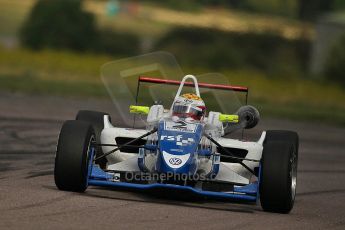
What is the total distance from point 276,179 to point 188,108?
1.58 meters

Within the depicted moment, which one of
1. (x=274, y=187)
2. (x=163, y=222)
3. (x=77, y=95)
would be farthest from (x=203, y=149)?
(x=77, y=95)

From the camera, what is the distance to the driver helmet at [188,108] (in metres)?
13.0

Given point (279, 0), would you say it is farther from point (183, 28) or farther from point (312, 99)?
point (312, 99)

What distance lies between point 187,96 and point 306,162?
613 centimetres

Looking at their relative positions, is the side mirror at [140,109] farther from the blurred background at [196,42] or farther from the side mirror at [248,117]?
the blurred background at [196,42]

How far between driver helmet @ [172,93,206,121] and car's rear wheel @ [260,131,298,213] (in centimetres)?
112

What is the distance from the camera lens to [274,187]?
11961 mm

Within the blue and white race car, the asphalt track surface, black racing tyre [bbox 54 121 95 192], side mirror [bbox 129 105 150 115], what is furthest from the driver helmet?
black racing tyre [bbox 54 121 95 192]

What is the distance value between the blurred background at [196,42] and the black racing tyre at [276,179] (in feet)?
79.1

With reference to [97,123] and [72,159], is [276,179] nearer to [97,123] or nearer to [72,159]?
[72,159]

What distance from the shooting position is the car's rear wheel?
12.0 m

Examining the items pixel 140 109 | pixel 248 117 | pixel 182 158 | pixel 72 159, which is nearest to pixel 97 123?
pixel 140 109

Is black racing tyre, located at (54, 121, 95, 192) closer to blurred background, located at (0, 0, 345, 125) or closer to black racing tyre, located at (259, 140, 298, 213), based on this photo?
black racing tyre, located at (259, 140, 298, 213)

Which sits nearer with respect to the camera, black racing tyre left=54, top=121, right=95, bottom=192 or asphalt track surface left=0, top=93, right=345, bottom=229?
asphalt track surface left=0, top=93, right=345, bottom=229
